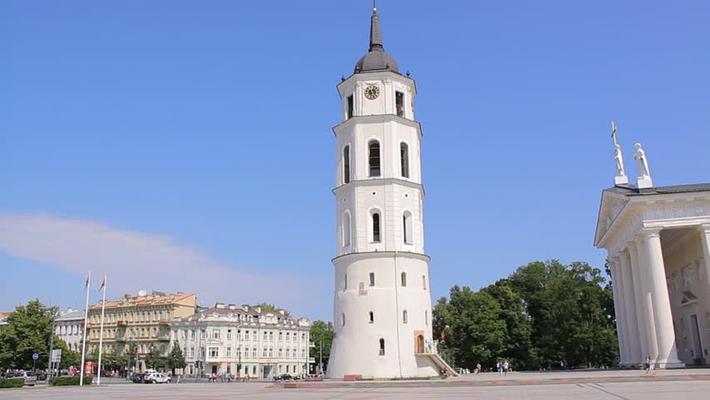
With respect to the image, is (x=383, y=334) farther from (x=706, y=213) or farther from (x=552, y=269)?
(x=552, y=269)

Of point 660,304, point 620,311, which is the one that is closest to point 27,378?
point 620,311

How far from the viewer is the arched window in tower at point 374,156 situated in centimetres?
4606

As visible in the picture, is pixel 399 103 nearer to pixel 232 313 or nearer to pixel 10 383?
pixel 10 383

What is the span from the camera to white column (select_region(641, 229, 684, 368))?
113 ft

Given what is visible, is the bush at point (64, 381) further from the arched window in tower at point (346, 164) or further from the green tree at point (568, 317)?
the green tree at point (568, 317)

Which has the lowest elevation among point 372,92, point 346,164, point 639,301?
point 639,301

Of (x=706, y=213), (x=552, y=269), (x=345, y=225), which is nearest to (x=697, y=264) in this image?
(x=706, y=213)

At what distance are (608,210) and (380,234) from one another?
58.6ft

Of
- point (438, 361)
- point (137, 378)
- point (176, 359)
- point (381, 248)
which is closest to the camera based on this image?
point (438, 361)

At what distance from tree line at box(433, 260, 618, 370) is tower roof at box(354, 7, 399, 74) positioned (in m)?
29.0

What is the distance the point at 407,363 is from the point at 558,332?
29.1 m

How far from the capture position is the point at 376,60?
1917 inches

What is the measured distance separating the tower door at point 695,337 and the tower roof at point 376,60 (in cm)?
2784

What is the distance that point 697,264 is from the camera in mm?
41656
